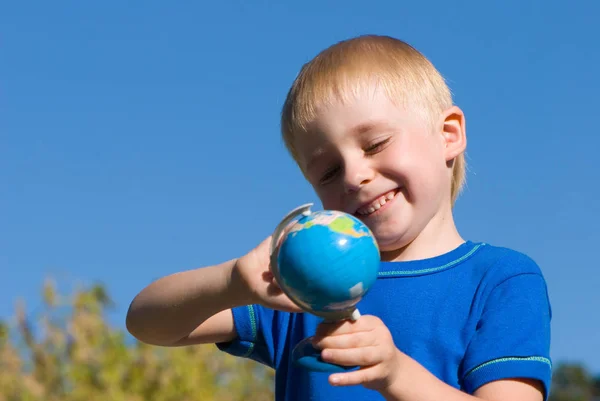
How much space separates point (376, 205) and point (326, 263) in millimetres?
853

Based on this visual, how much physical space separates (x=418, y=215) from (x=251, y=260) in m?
0.84

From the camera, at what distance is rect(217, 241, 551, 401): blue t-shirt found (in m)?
2.78

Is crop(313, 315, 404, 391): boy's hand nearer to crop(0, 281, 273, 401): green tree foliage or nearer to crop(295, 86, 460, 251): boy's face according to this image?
crop(295, 86, 460, 251): boy's face

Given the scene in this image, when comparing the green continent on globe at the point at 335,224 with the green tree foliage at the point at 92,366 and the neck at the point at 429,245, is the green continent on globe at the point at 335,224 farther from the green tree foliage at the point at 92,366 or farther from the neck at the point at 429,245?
the green tree foliage at the point at 92,366

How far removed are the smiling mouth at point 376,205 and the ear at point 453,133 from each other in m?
0.37

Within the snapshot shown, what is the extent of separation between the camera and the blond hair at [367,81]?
9.82 feet

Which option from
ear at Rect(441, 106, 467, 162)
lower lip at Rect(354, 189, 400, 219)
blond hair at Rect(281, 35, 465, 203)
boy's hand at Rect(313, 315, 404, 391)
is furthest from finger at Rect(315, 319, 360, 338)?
ear at Rect(441, 106, 467, 162)

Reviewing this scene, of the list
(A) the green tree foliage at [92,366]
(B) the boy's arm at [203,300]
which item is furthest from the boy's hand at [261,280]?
(A) the green tree foliage at [92,366]

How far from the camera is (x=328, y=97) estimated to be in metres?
2.96

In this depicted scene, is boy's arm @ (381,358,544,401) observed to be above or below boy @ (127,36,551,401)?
below

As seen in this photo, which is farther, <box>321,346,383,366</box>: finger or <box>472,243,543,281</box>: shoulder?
<box>472,243,543,281</box>: shoulder

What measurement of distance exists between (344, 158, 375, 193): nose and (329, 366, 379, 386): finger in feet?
2.59

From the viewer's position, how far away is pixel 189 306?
2.79m

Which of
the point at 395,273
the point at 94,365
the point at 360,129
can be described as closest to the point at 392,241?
the point at 395,273
